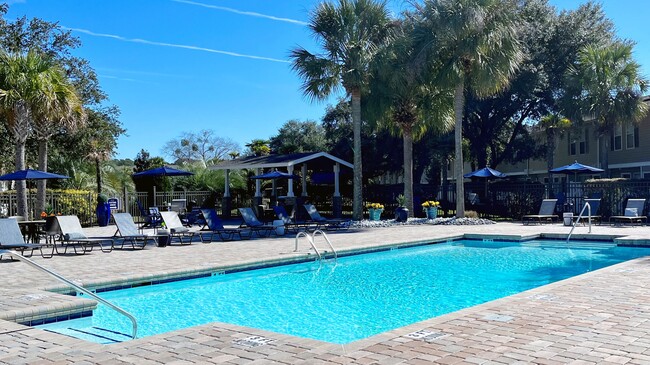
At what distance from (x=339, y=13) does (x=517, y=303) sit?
17.9 m

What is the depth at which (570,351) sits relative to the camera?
459 cm

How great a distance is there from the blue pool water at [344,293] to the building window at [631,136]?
17.9 metres

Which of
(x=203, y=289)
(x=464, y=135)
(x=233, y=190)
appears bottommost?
(x=203, y=289)

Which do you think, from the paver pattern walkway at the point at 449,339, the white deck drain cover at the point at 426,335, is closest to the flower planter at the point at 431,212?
the paver pattern walkway at the point at 449,339

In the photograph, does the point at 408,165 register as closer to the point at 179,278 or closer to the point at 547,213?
the point at 547,213

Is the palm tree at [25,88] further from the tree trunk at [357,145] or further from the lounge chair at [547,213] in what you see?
the lounge chair at [547,213]

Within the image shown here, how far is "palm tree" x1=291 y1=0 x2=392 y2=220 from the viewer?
74.1 feet

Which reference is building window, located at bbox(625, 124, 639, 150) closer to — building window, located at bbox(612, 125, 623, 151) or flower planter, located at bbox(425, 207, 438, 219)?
building window, located at bbox(612, 125, 623, 151)

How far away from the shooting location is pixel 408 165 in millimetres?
23891

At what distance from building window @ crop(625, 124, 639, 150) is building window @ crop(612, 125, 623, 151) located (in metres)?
0.35

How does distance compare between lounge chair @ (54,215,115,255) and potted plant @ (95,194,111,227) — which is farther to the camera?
potted plant @ (95,194,111,227)

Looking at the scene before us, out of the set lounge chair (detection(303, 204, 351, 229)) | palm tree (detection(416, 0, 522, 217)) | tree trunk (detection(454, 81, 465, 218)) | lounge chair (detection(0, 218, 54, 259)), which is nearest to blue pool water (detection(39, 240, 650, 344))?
lounge chair (detection(0, 218, 54, 259))

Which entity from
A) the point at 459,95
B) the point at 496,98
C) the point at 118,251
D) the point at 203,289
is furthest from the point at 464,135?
the point at 203,289

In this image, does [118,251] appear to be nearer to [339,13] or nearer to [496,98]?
[339,13]
